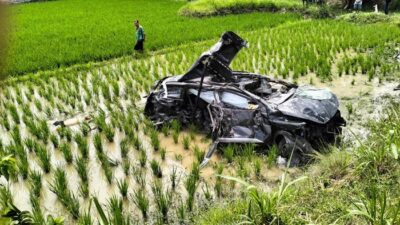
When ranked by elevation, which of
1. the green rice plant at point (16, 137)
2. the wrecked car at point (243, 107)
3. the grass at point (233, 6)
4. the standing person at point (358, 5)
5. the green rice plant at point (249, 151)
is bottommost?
the green rice plant at point (249, 151)

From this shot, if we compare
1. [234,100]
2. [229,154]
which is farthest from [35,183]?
[234,100]

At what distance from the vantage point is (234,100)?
→ 21.5 feet

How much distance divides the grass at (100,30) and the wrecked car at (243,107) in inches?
173

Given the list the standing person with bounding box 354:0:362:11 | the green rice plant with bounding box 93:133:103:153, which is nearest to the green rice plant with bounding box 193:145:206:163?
the green rice plant with bounding box 93:133:103:153

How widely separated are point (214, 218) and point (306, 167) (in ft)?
6.02

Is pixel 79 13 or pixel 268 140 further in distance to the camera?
pixel 79 13

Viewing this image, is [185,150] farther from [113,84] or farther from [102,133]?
[113,84]

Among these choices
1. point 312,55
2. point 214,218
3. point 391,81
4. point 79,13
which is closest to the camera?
point 214,218

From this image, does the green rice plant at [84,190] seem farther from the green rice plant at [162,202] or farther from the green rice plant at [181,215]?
the green rice plant at [181,215]

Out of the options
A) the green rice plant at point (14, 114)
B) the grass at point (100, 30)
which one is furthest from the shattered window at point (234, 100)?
the grass at point (100, 30)

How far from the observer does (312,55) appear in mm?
11688

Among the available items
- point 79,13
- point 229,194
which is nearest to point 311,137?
point 229,194

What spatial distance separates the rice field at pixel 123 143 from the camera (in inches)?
197

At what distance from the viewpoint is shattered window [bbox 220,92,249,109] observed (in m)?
6.43
